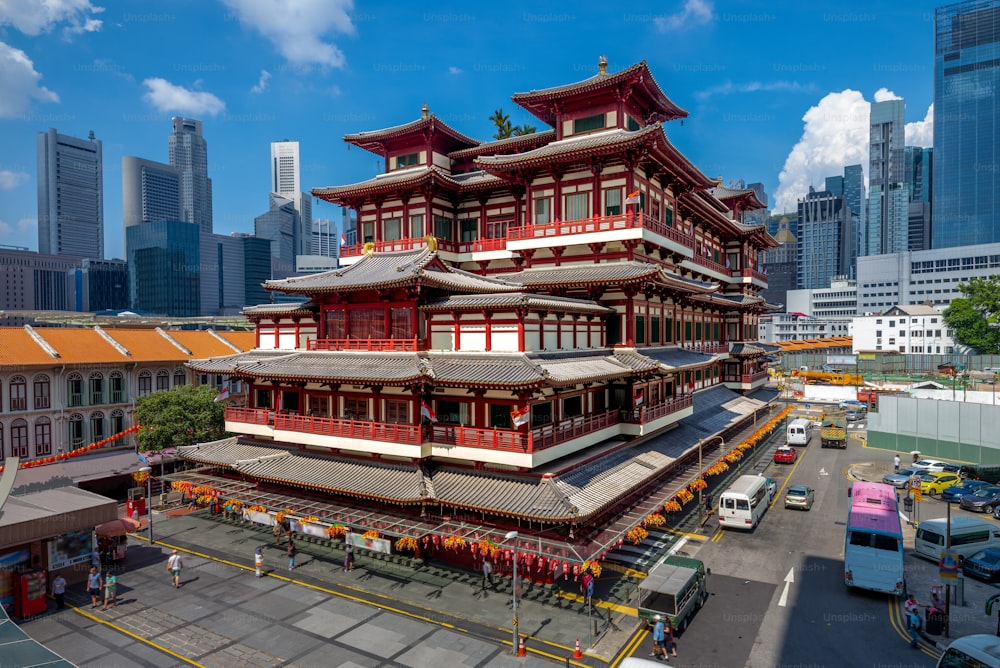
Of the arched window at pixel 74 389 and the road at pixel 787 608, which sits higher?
the arched window at pixel 74 389

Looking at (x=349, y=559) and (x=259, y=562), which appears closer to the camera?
(x=259, y=562)

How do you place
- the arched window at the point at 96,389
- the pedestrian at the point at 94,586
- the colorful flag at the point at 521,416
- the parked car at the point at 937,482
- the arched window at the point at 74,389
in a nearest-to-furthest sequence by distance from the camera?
1. the colorful flag at the point at 521,416
2. the pedestrian at the point at 94,586
3. the arched window at the point at 74,389
4. the parked car at the point at 937,482
5. the arched window at the point at 96,389

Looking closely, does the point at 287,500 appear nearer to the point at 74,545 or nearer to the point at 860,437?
the point at 74,545

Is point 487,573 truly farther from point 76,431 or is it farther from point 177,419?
point 76,431

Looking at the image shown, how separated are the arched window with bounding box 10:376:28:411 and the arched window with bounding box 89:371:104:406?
14.7 ft

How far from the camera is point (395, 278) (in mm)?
31047

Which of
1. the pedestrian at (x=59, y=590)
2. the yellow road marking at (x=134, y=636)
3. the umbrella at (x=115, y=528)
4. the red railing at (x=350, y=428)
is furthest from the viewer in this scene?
the umbrella at (x=115, y=528)

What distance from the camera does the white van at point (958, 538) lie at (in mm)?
32625

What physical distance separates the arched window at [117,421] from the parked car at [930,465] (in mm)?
71366

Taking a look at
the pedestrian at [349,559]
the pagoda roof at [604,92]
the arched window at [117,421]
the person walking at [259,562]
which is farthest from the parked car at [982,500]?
the arched window at [117,421]

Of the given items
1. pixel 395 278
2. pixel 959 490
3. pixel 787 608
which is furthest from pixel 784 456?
pixel 395 278

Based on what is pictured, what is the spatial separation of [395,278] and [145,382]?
33.9m

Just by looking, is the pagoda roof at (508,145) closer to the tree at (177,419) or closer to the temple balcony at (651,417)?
the temple balcony at (651,417)

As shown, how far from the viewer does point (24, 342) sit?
46000 millimetres
